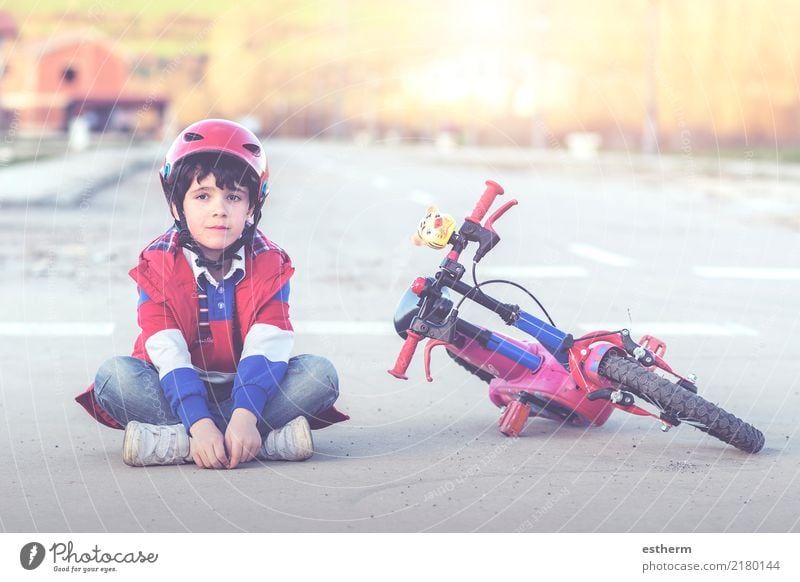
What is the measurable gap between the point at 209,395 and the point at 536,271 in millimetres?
6085

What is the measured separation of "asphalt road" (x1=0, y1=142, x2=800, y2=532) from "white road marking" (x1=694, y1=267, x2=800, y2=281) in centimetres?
4

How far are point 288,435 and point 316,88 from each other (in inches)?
2582

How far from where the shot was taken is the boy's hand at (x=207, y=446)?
5.40 m

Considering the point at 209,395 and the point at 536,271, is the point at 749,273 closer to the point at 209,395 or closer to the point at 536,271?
the point at 536,271

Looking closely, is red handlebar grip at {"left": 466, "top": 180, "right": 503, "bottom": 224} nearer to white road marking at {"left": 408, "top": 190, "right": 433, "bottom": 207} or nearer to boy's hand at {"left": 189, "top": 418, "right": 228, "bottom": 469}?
boy's hand at {"left": 189, "top": 418, "right": 228, "bottom": 469}

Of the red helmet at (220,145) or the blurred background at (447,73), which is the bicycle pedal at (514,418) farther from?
the blurred background at (447,73)

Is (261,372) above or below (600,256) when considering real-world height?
above

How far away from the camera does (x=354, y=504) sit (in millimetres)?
5062

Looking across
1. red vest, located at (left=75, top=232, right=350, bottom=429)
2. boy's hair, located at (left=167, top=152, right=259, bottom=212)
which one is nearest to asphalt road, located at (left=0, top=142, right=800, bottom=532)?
red vest, located at (left=75, top=232, right=350, bottom=429)

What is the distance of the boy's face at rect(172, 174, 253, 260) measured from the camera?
18.8 feet

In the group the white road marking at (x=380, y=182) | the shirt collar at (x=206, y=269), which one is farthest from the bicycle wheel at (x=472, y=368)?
the white road marking at (x=380, y=182)

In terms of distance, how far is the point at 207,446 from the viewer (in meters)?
5.41

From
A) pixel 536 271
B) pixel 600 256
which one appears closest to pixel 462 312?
pixel 536 271
